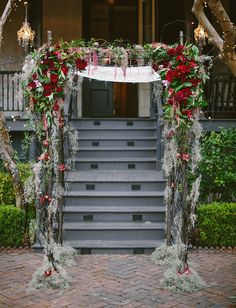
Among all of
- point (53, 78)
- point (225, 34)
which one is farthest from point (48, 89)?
point (225, 34)

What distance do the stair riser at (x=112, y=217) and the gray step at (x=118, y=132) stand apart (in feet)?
9.60

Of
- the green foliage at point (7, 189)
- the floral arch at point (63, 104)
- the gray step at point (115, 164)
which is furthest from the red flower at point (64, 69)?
the gray step at point (115, 164)

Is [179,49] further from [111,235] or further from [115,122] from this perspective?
[115,122]

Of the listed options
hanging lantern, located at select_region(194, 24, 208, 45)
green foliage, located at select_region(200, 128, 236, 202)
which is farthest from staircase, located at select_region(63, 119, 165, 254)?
hanging lantern, located at select_region(194, 24, 208, 45)

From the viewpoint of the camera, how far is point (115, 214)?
8.95m

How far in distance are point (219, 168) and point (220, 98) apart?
334 centimetres

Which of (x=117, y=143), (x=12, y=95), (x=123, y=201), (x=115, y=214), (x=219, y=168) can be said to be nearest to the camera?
(x=115, y=214)

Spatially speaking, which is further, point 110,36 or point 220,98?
point 110,36

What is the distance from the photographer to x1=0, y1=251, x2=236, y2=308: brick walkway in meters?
6.11

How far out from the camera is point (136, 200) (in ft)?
30.3

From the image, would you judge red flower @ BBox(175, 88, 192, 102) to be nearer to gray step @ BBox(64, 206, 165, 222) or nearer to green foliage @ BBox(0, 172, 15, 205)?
gray step @ BBox(64, 206, 165, 222)

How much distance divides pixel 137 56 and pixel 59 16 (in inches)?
270

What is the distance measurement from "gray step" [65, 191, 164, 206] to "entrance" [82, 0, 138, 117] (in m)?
4.81

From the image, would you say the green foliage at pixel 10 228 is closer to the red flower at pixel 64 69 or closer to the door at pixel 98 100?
the red flower at pixel 64 69
